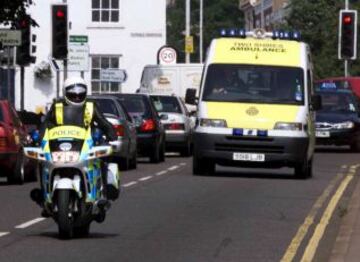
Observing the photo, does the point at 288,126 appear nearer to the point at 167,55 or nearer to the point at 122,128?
the point at 122,128

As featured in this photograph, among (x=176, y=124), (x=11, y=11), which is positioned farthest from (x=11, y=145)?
(x=176, y=124)

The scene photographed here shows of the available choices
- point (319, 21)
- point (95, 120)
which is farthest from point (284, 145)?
point (319, 21)

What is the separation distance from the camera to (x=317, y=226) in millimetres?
16312

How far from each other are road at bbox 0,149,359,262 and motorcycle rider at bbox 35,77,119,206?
1.03 meters

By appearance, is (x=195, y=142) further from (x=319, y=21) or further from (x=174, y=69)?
(x=319, y=21)

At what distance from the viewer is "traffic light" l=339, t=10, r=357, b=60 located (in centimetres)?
4384

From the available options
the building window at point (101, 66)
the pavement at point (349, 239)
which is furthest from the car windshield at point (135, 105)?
the building window at point (101, 66)

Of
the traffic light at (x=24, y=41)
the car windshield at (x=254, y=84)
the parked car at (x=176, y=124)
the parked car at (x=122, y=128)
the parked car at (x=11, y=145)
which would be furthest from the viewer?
the parked car at (x=176, y=124)

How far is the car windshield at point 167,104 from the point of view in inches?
1449

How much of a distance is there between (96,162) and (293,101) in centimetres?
1168

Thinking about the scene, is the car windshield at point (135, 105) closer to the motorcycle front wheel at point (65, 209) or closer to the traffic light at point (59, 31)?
the traffic light at point (59, 31)

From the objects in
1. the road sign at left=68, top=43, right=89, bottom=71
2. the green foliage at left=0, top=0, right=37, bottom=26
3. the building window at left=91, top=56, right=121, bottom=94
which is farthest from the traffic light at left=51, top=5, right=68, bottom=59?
the building window at left=91, top=56, right=121, bottom=94

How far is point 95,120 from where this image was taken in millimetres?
14570

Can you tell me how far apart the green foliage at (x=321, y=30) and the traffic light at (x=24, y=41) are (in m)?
36.5
